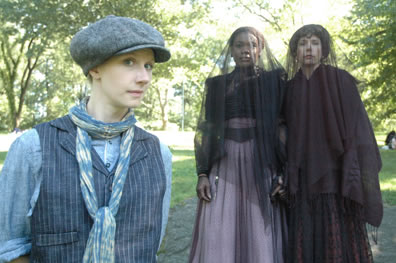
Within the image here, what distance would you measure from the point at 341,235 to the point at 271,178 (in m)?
0.60

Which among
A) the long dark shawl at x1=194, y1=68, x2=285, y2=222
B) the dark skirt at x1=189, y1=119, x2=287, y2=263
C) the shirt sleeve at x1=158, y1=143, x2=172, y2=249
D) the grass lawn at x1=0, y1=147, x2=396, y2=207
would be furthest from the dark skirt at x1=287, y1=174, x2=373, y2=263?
the grass lawn at x1=0, y1=147, x2=396, y2=207

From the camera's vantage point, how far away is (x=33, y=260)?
1.33m

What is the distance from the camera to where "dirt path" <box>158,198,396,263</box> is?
3.62m

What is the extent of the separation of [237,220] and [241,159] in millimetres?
457

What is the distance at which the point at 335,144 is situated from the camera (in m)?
2.32

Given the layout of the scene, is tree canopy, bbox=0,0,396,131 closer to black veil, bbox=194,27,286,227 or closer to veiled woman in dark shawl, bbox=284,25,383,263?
black veil, bbox=194,27,286,227

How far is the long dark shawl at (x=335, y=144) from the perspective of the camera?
231 centimetres

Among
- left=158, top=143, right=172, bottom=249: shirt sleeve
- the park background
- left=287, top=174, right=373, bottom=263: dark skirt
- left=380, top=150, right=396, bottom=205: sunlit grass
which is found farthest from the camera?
the park background

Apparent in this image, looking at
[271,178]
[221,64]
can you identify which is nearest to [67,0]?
[221,64]

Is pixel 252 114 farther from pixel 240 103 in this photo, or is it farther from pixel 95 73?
pixel 95 73

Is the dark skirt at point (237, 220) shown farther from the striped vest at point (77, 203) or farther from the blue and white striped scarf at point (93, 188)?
the blue and white striped scarf at point (93, 188)

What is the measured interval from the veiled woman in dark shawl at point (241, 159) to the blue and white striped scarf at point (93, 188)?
124 centimetres

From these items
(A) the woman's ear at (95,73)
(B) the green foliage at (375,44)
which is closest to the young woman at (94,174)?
(A) the woman's ear at (95,73)

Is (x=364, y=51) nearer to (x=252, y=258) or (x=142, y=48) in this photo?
(x=252, y=258)
